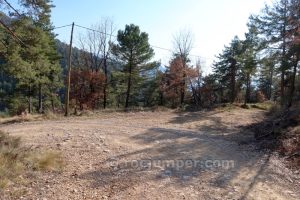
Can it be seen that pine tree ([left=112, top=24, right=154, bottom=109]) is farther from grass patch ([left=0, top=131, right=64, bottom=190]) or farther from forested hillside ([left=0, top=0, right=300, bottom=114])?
grass patch ([left=0, top=131, right=64, bottom=190])

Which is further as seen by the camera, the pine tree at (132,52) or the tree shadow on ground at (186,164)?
the pine tree at (132,52)

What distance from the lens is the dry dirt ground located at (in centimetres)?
708

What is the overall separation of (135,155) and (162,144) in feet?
6.47

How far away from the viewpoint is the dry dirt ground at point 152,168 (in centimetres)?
708

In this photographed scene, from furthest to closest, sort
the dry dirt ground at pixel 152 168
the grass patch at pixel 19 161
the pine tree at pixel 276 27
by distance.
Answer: the pine tree at pixel 276 27 < the dry dirt ground at pixel 152 168 < the grass patch at pixel 19 161

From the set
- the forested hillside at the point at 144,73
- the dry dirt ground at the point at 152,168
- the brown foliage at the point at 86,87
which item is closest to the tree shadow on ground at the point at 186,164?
the dry dirt ground at the point at 152,168

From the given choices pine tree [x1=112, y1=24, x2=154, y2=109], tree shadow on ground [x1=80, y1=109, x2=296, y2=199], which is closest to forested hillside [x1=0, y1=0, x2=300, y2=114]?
pine tree [x1=112, y1=24, x2=154, y2=109]

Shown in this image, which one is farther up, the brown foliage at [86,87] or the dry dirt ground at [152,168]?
the brown foliage at [86,87]

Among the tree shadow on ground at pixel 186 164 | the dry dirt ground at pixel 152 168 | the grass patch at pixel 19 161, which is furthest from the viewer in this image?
the tree shadow on ground at pixel 186 164

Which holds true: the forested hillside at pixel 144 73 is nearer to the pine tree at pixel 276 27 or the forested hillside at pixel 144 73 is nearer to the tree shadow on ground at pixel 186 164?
the pine tree at pixel 276 27

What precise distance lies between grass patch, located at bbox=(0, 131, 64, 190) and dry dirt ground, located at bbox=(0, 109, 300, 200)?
0.29 meters

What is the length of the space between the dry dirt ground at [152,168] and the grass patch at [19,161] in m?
0.29

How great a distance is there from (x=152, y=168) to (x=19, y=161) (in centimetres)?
322

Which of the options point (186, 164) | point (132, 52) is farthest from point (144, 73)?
point (186, 164)
